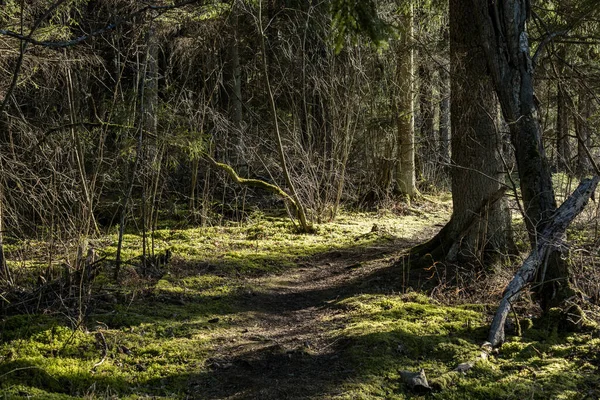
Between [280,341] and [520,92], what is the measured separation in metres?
3.70

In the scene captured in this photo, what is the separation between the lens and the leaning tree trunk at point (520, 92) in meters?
6.26

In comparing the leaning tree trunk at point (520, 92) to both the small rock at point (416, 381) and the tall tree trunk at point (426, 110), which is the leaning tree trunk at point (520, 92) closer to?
the small rock at point (416, 381)

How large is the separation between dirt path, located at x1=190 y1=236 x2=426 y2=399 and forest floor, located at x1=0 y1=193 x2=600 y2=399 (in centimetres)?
2

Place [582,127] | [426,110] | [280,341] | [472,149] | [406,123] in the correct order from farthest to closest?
[406,123] < [426,110] < [582,127] < [472,149] < [280,341]

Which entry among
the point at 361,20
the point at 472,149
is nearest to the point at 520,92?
the point at 472,149

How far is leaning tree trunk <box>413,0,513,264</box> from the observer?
7668 mm

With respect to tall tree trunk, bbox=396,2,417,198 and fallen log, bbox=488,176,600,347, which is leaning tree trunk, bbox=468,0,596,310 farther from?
tall tree trunk, bbox=396,2,417,198

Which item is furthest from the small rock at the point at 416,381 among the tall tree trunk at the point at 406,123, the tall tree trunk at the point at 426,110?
the tall tree trunk at the point at 406,123

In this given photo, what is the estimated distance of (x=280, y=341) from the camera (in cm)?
604

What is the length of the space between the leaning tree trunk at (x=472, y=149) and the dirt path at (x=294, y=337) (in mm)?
1199

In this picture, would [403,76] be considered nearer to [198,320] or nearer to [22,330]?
[198,320]

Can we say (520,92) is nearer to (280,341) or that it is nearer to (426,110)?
(280,341)

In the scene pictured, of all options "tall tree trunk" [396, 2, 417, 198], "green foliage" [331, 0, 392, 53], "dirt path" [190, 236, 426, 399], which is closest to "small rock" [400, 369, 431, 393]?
"dirt path" [190, 236, 426, 399]

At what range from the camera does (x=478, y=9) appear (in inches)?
253
